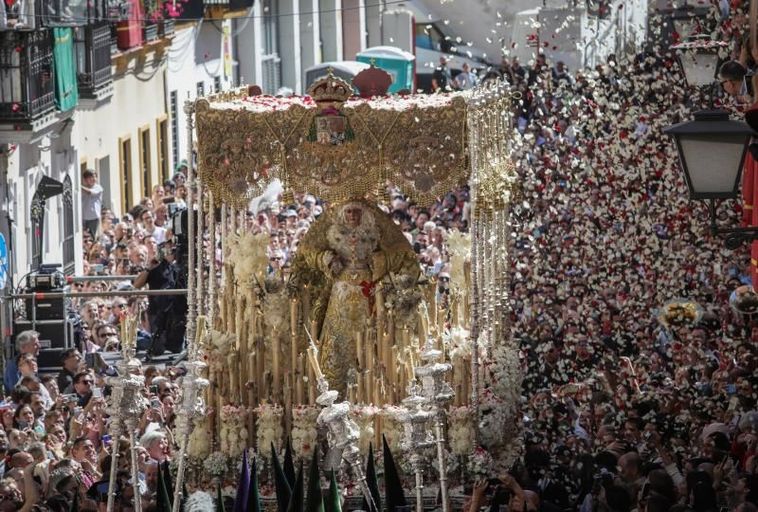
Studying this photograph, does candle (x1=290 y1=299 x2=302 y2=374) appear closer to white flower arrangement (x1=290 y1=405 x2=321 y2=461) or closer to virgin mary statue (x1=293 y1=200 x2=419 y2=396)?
virgin mary statue (x1=293 y1=200 x2=419 y2=396)

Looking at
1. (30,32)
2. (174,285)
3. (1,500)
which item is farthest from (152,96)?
(1,500)

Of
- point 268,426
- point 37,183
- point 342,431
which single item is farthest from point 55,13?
point 342,431

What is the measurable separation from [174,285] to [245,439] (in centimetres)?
581

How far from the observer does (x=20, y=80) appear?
28.9 meters

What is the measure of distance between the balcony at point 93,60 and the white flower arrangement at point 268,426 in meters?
13.9

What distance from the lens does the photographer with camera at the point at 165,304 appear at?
83.6 ft

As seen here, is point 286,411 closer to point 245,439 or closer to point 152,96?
point 245,439

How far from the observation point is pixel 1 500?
16781 mm

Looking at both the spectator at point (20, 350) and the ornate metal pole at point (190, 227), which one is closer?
the ornate metal pole at point (190, 227)

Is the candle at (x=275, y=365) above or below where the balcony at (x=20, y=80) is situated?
below

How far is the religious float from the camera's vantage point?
1977 centimetres

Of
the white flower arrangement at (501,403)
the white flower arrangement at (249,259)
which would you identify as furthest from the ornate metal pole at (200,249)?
the white flower arrangement at (501,403)

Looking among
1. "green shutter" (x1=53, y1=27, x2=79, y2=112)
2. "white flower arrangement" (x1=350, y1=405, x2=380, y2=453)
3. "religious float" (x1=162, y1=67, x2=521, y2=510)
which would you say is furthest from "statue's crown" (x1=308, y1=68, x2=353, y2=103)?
"green shutter" (x1=53, y1=27, x2=79, y2=112)

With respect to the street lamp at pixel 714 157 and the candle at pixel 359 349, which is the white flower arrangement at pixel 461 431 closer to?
the candle at pixel 359 349
